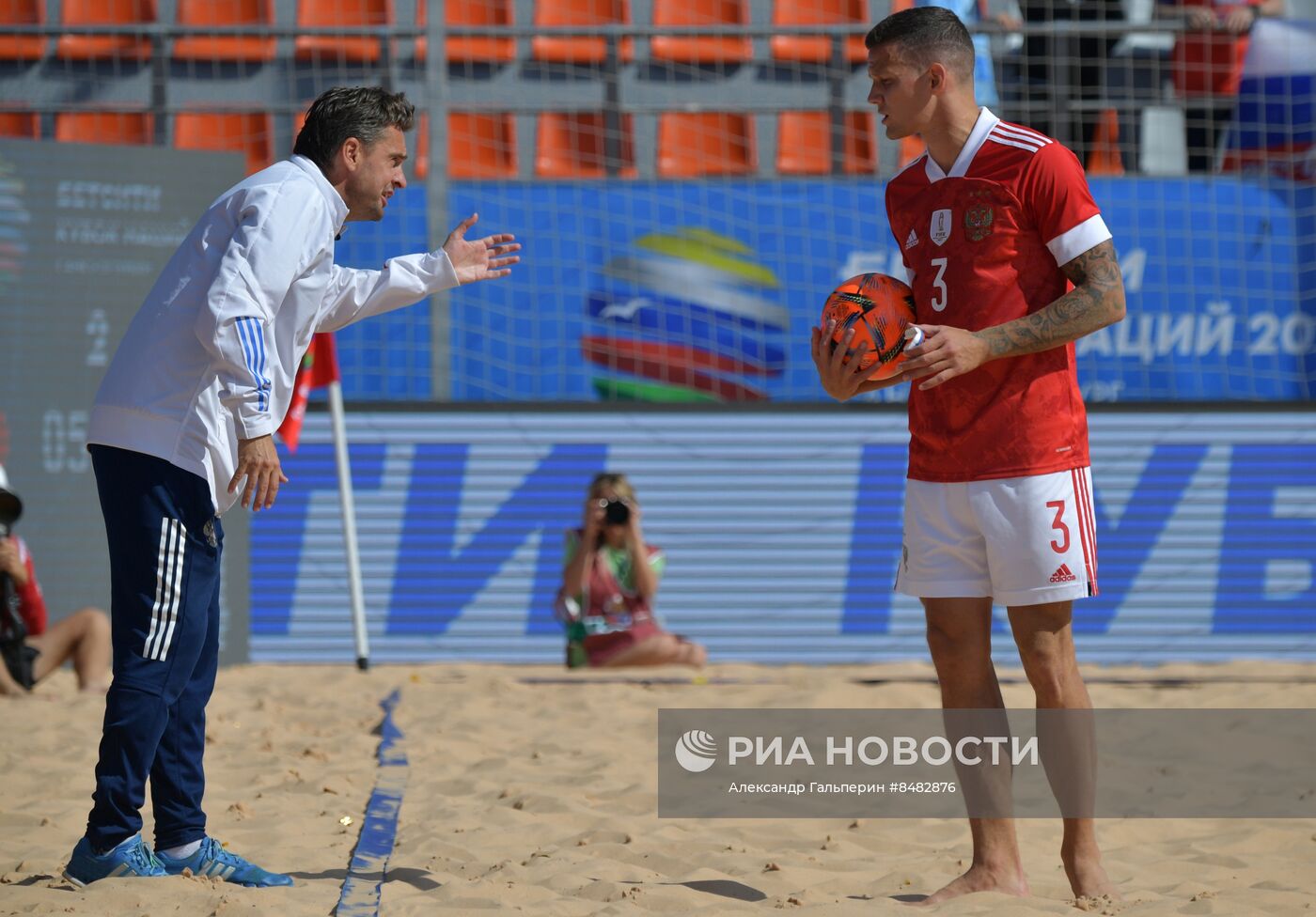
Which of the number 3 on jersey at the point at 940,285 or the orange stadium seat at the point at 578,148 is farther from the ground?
the orange stadium seat at the point at 578,148

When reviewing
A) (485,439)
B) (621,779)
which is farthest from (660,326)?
(621,779)

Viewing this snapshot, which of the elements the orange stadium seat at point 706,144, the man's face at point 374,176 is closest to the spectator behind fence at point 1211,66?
the orange stadium seat at point 706,144

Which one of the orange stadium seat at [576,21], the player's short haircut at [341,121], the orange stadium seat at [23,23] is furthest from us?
the orange stadium seat at [576,21]

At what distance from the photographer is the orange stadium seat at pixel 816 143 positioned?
9.30 m

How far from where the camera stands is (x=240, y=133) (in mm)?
8969

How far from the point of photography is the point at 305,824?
12.7 ft

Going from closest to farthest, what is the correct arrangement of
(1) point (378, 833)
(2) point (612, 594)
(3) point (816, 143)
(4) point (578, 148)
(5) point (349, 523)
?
(1) point (378, 833) < (5) point (349, 523) < (2) point (612, 594) < (4) point (578, 148) < (3) point (816, 143)

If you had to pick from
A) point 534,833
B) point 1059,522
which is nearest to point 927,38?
point 1059,522

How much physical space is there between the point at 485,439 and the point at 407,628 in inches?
42.9

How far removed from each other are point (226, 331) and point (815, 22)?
304 inches

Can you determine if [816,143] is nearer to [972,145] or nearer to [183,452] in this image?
[972,145]

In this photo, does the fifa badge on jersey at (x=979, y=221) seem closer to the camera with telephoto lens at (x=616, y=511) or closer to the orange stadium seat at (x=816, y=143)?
the camera with telephoto lens at (x=616, y=511)

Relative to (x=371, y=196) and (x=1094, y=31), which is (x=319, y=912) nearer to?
(x=371, y=196)

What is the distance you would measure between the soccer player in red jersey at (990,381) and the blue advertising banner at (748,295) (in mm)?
4901
